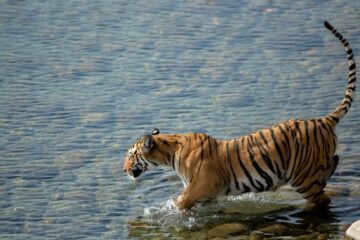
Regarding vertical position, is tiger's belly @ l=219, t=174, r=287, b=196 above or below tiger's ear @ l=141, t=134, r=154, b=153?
below

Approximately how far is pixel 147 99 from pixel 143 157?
3.22 m

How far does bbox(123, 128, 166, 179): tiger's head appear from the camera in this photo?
9109mm

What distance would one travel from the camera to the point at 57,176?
10195mm

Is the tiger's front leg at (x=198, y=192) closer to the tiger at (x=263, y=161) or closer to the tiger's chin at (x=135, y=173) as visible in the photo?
the tiger at (x=263, y=161)

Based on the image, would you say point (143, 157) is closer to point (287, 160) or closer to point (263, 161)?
point (263, 161)

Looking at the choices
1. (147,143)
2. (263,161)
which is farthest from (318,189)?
(147,143)

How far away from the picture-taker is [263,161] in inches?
350

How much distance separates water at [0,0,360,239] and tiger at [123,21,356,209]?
0.28m

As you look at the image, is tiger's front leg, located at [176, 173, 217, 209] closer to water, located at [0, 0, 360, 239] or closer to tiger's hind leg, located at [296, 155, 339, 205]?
water, located at [0, 0, 360, 239]

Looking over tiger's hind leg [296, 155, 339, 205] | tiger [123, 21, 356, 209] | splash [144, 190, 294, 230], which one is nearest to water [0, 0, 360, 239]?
splash [144, 190, 294, 230]

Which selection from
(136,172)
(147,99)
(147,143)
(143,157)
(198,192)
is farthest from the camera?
(147,99)

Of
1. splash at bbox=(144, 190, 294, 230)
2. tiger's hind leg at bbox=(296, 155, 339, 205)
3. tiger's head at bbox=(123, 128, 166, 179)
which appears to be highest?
tiger's head at bbox=(123, 128, 166, 179)

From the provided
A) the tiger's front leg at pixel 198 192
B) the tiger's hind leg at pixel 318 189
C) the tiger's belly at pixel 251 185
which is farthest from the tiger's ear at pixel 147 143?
the tiger's hind leg at pixel 318 189

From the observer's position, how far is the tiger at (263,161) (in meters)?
8.84
